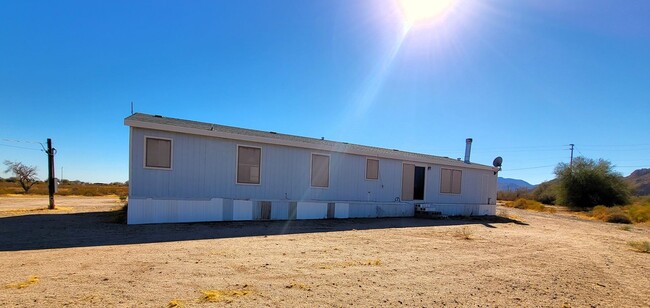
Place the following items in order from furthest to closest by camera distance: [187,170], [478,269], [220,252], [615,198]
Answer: [615,198]
[187,170]
[220,252]
[478,269]

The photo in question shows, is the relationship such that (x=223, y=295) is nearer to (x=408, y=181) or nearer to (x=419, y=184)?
(x=408, y=181)

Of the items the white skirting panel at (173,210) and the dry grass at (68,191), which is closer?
the white skirting panel at (173,210)

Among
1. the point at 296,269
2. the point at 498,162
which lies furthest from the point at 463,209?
the point at 296,269

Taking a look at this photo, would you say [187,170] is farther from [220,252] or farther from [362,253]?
[362,253]

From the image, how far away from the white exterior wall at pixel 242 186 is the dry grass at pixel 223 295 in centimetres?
687

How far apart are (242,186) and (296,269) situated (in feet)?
21.8

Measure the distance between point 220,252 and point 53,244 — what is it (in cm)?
330

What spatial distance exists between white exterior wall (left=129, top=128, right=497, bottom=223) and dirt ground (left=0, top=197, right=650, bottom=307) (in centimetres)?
124

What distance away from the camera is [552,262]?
6.63 metres

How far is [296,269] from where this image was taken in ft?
17.3

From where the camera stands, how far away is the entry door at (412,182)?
15.8 meters

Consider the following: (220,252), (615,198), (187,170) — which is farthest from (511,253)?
(615,198)

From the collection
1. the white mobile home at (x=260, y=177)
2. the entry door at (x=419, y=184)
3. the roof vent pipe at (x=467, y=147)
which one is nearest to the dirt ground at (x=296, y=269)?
the white mobile home at (x=260, y=177)

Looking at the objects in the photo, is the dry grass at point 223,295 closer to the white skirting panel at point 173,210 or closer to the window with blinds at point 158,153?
the white skirting panel at point 173,210
